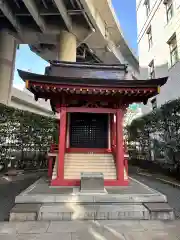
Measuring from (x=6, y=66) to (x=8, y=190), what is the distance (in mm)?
9397

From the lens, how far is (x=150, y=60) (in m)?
14.1

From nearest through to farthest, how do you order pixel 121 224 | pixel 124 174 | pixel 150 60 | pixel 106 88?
1. pixel 121 224
2. pixel 106 88
3. pixel 124 174
4. pixel 150 60

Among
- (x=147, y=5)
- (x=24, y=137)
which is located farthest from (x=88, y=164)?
(x=147, y=5)

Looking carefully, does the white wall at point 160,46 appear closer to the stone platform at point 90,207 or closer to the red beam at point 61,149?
the red beam at point 61,149

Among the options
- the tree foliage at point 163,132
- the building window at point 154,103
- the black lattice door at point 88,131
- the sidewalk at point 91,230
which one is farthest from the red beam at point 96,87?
the building window at point 154,103

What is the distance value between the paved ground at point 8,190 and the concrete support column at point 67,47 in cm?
781

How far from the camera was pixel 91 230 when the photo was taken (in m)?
3.36

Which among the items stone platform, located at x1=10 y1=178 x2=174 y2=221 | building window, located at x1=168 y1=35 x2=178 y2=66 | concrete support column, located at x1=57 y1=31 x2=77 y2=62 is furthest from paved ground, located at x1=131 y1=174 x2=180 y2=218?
concrete support column, located at x1=57 y1=31 x2=77 y2=62

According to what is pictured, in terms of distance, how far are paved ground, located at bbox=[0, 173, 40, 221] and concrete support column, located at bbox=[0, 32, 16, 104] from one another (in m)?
6.36

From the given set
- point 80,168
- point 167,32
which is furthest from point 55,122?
point 167,32

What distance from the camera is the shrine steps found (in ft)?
20.6

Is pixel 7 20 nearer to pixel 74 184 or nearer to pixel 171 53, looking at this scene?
pixel 171 53

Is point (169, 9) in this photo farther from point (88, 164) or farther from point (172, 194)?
point (172, 194)

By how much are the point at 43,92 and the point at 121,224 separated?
13.0 ft
